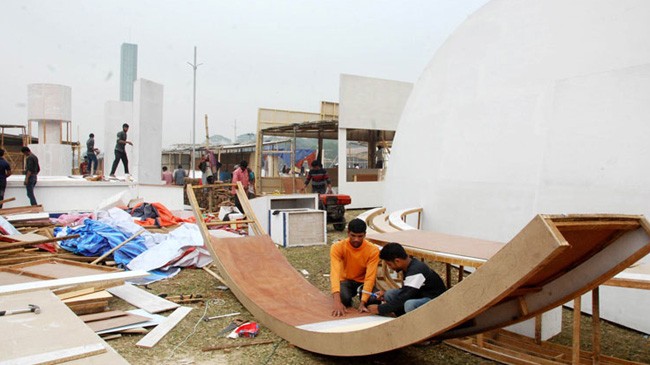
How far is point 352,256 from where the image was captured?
4.36 metres

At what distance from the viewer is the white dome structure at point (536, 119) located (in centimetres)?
461

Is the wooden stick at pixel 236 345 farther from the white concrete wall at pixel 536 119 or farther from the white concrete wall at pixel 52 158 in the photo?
the white concrete wall at pixel 52 158

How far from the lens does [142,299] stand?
5121 millimetres

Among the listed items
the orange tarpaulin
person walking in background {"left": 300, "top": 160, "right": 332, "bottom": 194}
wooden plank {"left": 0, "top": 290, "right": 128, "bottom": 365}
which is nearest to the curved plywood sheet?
wooden plank {"left": 0, "top": 290, "right": 128, "bottom": 365}

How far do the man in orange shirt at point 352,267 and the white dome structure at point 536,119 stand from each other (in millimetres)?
2082

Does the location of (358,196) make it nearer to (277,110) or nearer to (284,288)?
(277,110)

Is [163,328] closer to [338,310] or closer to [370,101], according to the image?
[338,310]

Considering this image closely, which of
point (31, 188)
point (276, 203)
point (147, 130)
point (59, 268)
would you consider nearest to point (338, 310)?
point (59, 268)

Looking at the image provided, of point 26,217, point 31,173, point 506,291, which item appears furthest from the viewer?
point 31,173

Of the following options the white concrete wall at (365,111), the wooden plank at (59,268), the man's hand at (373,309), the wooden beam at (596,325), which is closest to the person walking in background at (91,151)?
the white concrete wall at (365,111)

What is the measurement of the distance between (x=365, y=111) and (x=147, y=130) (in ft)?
22.8

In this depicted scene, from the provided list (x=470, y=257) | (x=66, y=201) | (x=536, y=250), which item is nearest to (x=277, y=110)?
A: (x=66, y=201)

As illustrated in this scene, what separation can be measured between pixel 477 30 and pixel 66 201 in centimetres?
1051

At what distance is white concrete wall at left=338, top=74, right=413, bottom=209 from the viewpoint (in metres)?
15.1
